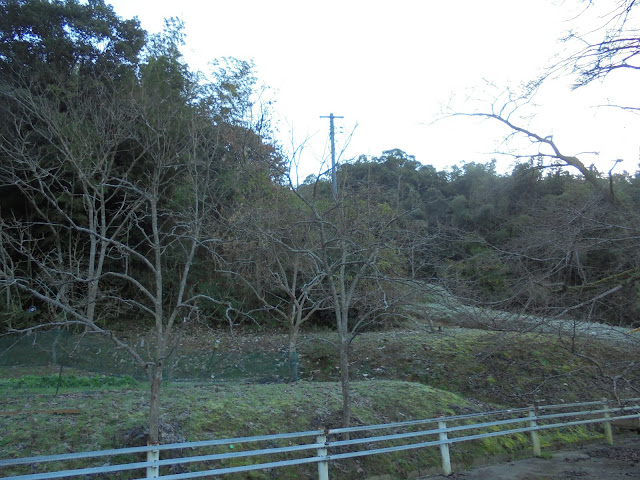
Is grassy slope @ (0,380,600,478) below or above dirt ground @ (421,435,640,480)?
above

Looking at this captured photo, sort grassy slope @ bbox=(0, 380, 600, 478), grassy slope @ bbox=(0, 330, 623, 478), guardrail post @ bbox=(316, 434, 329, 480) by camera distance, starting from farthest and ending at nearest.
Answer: grassy slope @ bbox=(0, 330, 623, 478), grassy slope @ bbox=(0, 380, 600, 478), guardrail post @ bbox=(316, 434, 329, 480)

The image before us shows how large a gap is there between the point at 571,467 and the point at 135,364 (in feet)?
34.4

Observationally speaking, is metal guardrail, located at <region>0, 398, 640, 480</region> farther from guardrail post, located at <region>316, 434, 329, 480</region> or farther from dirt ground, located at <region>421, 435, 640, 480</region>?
dirt ground, located at <region>421, 435, 640, 480</region>

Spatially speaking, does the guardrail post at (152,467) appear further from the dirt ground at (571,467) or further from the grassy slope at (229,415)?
the dirt ground at (571,467)

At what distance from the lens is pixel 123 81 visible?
20.9m

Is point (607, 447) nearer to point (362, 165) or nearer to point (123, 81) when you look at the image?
point (362, 165)

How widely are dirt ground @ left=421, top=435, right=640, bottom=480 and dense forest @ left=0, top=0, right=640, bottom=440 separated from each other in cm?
267

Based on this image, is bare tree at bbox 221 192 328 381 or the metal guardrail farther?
bare tree at bbox 221 192 328 381

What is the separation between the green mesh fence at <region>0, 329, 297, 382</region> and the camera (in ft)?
44.3

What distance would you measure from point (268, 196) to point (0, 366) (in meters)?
9.05

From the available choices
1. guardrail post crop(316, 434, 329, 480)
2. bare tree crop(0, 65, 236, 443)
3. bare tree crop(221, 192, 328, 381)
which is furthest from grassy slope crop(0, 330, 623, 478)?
bare tree crop(0, 65, 236, 443)

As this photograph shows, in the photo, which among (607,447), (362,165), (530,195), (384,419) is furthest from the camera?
(362,165)

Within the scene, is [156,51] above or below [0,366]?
above

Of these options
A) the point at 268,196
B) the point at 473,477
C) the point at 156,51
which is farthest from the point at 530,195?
the point at 156,51
